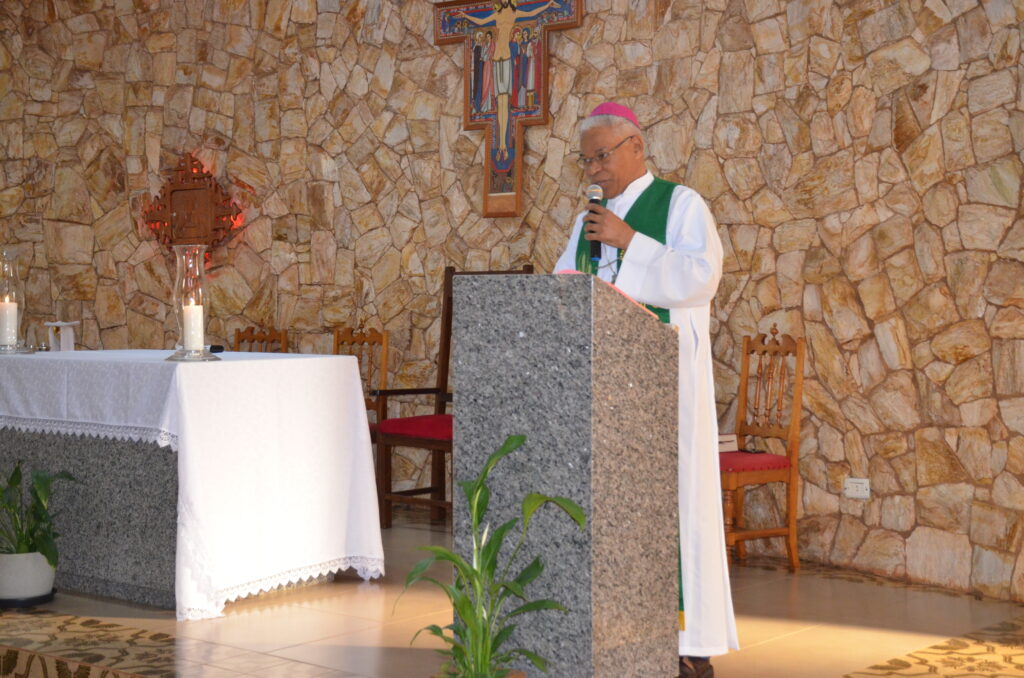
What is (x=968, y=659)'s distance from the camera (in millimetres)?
→ 3629

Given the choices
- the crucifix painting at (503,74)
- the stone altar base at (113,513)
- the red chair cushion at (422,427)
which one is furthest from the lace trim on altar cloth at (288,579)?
the crucifix painting at (503,74)

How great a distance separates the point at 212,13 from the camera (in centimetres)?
732

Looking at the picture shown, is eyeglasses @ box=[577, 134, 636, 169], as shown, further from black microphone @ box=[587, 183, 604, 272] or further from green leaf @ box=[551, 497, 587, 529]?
green leaf @ box=[551, 497, 587, 529]

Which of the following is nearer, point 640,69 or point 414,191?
point 640,69

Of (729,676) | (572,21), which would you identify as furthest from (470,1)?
(729,676)

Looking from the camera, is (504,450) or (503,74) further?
(503,74)

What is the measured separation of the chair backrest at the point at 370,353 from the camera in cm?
609

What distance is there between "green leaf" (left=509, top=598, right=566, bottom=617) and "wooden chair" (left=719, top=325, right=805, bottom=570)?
2.34 m

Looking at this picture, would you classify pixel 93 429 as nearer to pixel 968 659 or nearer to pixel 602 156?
pixel 602 156

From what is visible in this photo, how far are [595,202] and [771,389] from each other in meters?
2.35

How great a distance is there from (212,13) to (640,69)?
10.0 feet

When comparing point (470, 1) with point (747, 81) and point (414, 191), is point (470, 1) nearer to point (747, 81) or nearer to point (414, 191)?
point (414, 191)

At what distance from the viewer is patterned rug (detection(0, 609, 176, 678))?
3.42 meters

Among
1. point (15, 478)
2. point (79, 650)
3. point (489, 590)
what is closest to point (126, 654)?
point (79, 650)
